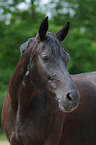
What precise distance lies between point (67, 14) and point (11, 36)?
3544mm

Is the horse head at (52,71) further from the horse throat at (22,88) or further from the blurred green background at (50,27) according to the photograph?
the blurred green background at (50,27)

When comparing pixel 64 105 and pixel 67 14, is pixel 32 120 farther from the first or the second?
pixel 67 14

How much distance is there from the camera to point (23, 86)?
2.54m

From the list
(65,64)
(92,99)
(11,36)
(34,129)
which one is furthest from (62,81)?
(11,36)

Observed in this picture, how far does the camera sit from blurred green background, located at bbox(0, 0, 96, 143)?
32.5 ft

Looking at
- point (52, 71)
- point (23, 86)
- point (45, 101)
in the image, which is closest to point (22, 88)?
point (23, 86)

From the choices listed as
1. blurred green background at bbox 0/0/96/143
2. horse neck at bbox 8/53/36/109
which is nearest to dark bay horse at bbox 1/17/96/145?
horse neck at bbox 8/53/36/109

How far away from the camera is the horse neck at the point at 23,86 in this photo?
2518 millimetres

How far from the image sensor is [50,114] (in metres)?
2.57

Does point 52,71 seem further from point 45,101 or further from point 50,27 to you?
point 50,27

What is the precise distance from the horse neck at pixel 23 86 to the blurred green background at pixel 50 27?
606cm

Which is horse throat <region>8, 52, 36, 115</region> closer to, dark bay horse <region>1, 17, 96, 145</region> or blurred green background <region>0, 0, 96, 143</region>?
dark bay horse <region>1, 17, 96, 145</region>

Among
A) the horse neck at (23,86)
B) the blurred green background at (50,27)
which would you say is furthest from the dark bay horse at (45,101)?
the blurred green background at (50,27)

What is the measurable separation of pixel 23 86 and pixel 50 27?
7.35 metres
